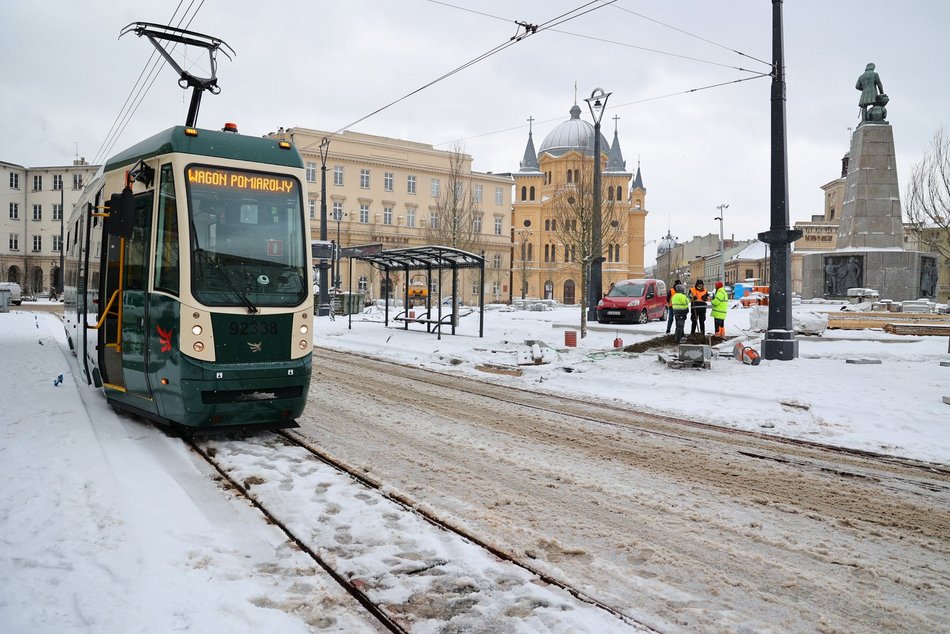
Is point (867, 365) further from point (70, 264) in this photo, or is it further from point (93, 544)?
point (70, 264)

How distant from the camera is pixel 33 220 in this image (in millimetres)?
83938

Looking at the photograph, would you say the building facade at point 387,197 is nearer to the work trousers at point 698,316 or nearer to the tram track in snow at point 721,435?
the work trousers at point 698,316

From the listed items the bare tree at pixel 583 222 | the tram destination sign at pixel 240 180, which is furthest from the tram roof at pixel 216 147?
the bare tree at pixel 583 222

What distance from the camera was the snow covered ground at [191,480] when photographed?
3.46 meters

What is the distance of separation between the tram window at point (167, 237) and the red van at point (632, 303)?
20.7m

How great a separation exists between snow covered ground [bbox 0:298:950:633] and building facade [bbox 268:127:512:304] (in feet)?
181

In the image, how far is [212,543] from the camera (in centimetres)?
433

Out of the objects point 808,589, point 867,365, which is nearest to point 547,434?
point 808,589

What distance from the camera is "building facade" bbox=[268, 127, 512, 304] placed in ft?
229

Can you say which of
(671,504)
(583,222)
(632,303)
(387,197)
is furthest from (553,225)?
(671,504)

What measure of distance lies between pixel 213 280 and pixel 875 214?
2908cm

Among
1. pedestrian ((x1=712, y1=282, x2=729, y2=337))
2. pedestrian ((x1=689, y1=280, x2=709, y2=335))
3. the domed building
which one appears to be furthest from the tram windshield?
the domed building

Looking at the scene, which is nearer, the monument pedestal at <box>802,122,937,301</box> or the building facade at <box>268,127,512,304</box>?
the monument pedestal at <box>802,122,937,301</box>

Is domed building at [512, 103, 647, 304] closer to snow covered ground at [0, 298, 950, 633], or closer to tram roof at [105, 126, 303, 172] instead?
snow covered ground at [0, 298, 950, 633]
